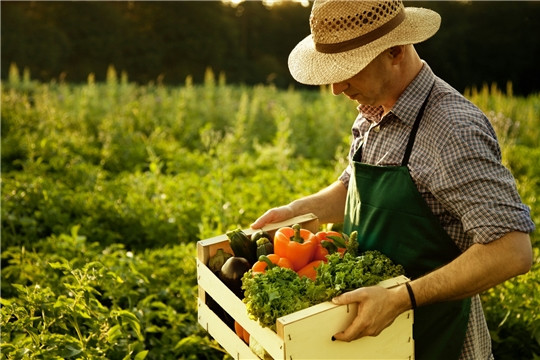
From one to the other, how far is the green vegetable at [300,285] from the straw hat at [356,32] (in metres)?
0.64

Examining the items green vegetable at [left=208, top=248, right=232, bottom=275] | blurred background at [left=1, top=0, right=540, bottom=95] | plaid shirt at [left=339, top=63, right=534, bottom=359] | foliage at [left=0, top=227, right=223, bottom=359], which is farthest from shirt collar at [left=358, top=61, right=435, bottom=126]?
blurred background at [left=1, top=0, right=540, bottom=95]

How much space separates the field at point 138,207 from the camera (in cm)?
282

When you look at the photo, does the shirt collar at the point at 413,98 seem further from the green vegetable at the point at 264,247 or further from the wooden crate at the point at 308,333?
the green vegetable at the point at 264,247

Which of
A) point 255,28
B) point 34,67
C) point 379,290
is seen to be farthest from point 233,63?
point 379,290

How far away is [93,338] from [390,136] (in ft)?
5.01

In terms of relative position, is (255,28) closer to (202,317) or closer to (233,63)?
(233,63)

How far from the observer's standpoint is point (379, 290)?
6.45 feet

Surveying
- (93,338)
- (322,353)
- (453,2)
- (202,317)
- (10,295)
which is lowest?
→ (453,2)

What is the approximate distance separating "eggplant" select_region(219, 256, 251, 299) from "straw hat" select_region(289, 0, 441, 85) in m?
0.70

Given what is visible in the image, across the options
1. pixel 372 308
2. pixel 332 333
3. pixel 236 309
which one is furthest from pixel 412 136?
pixel 236 309

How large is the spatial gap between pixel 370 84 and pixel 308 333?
0.90 meters

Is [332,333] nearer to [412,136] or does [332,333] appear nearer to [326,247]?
[326,247]

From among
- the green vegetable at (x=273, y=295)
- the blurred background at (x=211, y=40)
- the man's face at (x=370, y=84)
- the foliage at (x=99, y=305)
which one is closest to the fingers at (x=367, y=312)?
the green vegetable at (x=273, y=295)

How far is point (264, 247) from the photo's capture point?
2396 millimetres
